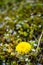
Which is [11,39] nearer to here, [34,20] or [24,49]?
[24,49]

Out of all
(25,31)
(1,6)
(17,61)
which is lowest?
(17,61)

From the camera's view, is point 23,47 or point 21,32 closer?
point 23,47

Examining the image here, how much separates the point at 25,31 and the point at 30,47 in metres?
0.27

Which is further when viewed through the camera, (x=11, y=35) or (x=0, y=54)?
(x=11, y=35)

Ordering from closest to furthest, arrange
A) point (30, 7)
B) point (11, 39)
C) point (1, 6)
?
point (11, 39)
point (30, 7)
point (1, 6)

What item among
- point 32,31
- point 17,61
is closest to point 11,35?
point 32,31

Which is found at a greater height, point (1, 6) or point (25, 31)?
point (1, 6)

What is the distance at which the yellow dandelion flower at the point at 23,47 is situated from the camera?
62.6 inches

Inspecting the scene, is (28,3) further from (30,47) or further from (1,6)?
(30,47)

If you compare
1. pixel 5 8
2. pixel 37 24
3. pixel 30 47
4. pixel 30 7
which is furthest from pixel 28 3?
pixel 30 47

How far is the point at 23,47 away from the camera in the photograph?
5.23 ft

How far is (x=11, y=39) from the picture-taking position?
5.78ft

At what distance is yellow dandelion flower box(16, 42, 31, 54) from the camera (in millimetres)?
1590

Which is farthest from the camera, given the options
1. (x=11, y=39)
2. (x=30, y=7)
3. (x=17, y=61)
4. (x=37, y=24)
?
(x=30, y=7)
